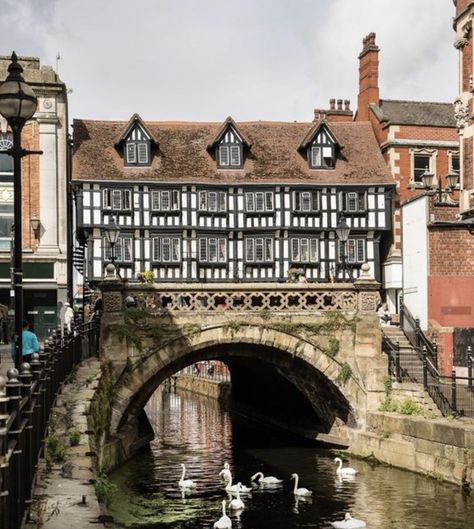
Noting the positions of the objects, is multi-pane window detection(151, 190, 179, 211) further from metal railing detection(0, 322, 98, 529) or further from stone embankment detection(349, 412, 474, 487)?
metal railing detection(0, 322, 98, 529)

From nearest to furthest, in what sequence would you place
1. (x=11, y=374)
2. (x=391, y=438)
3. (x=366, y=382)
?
(x=11, y=374) < (x=391, y=438) < (x=366, y=382)

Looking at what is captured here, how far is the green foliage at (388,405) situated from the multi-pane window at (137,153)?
2003 centimetres

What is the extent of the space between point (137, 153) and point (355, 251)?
433 inches

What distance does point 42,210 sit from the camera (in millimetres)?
37219

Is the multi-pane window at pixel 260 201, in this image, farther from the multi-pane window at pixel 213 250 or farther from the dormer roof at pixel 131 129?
the dormer roof at pixel 131 129

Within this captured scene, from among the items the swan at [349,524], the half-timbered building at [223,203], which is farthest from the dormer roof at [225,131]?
the swan at [349,524]

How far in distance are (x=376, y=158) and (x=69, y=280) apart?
51.3 ft

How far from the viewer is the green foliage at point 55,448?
13375 mm

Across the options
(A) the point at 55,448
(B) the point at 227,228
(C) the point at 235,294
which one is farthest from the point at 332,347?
(B) the point at 227,228

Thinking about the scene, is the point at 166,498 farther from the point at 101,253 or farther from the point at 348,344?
the point at 101,253

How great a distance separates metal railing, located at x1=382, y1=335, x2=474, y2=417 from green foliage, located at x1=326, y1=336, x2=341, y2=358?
167 centimetres

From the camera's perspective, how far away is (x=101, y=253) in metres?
39.2

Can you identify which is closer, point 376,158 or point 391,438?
point 391,438

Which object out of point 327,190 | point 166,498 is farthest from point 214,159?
point 166,498
